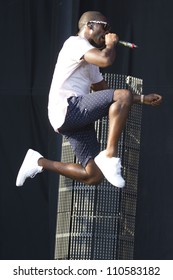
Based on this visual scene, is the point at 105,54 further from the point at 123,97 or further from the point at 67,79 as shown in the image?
the point at 67,79

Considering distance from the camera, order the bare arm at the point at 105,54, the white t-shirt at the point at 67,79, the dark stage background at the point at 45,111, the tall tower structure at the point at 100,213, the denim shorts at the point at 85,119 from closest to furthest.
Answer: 1. the bare arm at the point at 105,54
2. the denim shorts at the point at 85,119
3. the white t-shirt at the point at 67,79
4. the tall tower structure at the point at 100,213
5. the dark stage background at the point at 45,111

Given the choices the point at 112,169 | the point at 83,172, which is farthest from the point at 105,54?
the point at 83,172

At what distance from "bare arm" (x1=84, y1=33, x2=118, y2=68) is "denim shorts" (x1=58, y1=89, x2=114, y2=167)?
23 centimetres

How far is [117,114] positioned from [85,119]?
0.27 m

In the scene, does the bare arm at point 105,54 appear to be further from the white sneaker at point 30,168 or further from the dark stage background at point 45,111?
the dark stage background at point 45,111

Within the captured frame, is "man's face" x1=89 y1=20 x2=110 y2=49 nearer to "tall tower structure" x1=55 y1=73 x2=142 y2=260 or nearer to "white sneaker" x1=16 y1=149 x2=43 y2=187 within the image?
"white sneaker" x1=16 y1=149 x2=43 y2=187

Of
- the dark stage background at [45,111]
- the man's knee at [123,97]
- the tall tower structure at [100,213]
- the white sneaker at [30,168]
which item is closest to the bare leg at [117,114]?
the man's knee at [123,97]

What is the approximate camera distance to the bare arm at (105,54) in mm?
9430

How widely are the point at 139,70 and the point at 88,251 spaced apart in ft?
5.79

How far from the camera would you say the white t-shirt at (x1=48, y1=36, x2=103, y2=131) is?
9.71 m

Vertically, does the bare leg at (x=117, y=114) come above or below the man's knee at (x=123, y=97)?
below

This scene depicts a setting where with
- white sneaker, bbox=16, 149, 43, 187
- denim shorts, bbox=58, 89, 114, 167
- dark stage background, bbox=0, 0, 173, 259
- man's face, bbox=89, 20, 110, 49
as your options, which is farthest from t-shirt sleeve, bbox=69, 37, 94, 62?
dark stage background, bbox=0, 0, 173, 259

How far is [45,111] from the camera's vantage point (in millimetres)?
12422

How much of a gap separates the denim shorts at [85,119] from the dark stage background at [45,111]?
2.06 m
